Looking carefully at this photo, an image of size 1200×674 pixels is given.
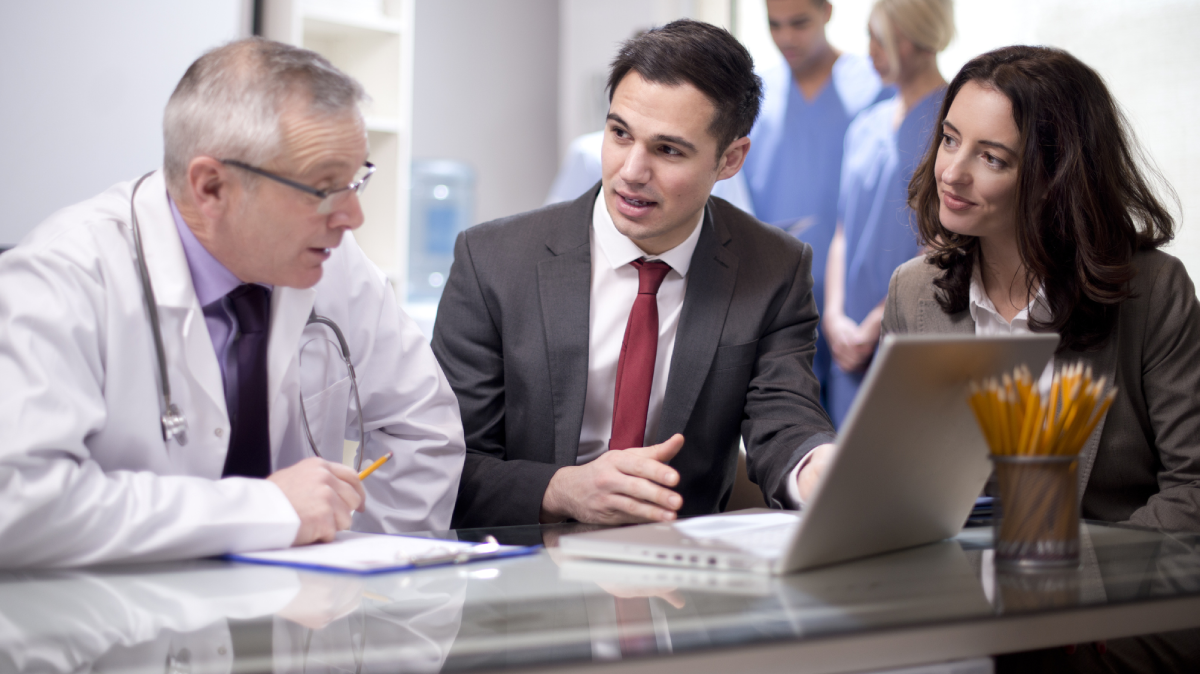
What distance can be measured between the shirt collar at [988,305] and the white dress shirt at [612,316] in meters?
0.50

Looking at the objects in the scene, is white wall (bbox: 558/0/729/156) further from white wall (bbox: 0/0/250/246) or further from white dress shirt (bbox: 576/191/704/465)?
white dress shirt (bbox: 576/191/704/465)

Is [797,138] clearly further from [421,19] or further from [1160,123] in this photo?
[421,19]

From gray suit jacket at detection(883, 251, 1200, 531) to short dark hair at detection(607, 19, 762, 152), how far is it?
701mm

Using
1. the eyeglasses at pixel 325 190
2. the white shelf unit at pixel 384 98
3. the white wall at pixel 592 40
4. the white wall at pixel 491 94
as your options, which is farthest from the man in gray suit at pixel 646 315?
the white wall at pixel 491 94

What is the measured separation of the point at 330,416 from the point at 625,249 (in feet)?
1.97

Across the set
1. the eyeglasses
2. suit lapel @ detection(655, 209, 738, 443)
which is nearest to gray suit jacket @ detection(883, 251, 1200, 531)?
suit lapel @ detection(655, 209, 738, 443)

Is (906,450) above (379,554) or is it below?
above

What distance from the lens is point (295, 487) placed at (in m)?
1.02

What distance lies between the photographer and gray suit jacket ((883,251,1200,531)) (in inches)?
60.2

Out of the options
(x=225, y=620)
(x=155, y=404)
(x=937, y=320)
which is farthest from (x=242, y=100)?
(x=937, y=320)

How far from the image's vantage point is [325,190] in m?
1.18

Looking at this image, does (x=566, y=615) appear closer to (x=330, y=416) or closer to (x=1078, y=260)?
(x=330, y=416)

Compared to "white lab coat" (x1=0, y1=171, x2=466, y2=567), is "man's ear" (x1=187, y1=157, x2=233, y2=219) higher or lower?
higher

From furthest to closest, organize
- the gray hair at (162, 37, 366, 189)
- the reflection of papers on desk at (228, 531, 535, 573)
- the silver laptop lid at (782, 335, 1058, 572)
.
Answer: the gray hair at (162, 37, 366, 189) < the reflection of papers on desk at (228, 531, 535, 573) < the silver laptop lid at (782, 335, 1058, 572)
